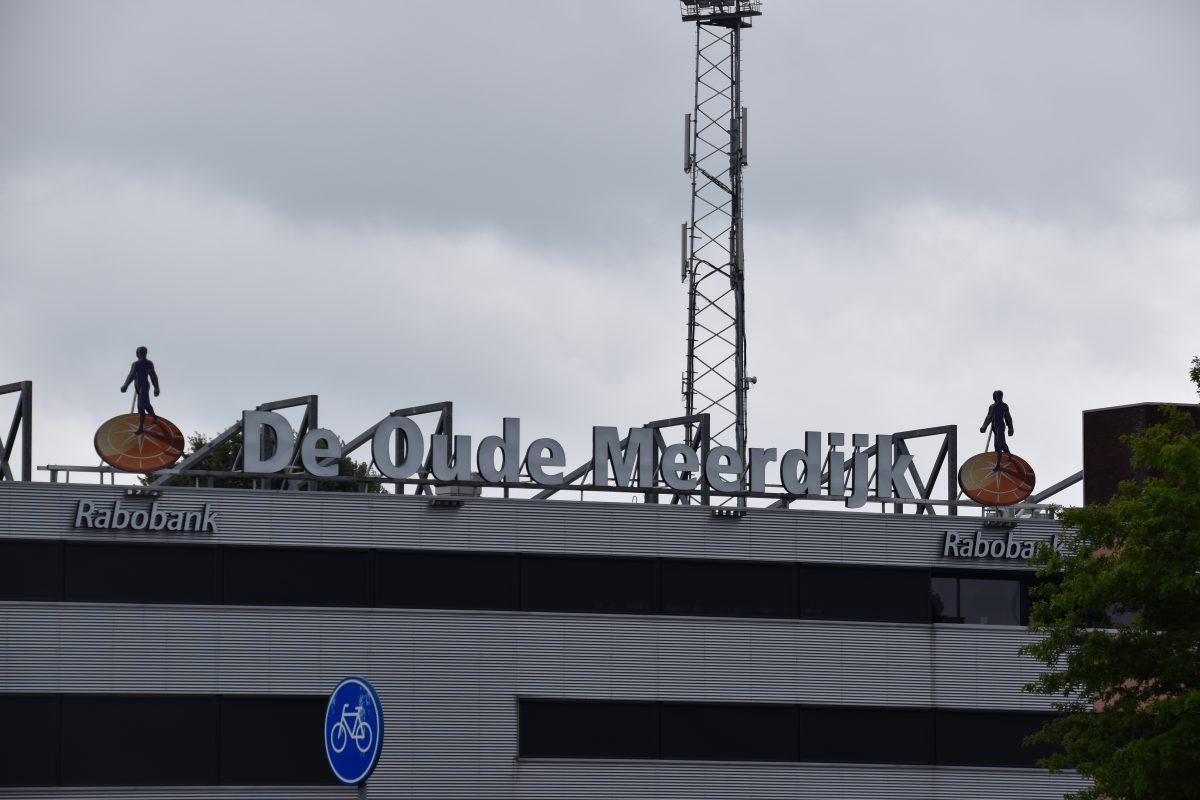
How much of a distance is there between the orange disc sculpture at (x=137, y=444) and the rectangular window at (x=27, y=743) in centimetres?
532

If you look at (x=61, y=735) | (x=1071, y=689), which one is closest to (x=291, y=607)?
(x=61, y=735)

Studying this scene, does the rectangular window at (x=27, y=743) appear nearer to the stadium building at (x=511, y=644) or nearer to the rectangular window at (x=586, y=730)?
the stadium building at (x=511, y=644)

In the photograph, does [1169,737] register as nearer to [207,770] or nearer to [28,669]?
[207,770]

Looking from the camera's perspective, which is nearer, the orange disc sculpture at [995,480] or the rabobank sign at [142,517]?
the rabobank sign at [142,517]

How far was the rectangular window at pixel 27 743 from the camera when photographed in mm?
36406

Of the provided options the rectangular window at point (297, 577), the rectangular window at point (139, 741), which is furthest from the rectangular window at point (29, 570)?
the rectangular window at point (297, 577)

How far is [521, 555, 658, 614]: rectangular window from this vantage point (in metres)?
39.5

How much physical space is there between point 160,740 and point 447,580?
7.08m

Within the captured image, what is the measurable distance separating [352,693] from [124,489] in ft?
79.7

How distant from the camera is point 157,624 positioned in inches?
1474

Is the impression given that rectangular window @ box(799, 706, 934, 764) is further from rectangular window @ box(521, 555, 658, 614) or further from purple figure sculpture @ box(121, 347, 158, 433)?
purple figure sculpture @ box(121, 347, 158, 433)

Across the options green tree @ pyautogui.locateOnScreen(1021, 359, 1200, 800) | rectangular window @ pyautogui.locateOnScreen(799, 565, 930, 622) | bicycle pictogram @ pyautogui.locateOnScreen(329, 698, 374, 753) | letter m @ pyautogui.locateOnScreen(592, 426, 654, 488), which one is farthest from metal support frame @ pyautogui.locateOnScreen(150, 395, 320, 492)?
bicycle pictogram @ pyautogui.locateOnScreen(329, 698, 374, 753)

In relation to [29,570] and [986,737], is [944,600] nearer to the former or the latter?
[986,737]

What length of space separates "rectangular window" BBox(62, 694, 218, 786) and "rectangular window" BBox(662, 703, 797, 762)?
34.0 feet
